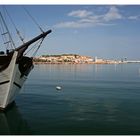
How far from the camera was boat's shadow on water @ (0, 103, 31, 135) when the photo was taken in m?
9.31

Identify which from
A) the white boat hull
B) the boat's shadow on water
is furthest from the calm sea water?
the white boat hull

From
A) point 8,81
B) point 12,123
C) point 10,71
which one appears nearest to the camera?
point 12,123

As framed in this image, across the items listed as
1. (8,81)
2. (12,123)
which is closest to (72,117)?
(12,123)

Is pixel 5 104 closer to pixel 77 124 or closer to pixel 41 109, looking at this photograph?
pixel 41 109

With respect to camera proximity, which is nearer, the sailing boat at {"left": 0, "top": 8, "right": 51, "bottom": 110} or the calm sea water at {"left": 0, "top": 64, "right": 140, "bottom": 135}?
the calm sea water at {"left": 0, "top": 64, "right": 140, "bottom": 135}

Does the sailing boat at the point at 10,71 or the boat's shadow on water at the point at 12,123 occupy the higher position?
the sailing boat at the point at 10,71

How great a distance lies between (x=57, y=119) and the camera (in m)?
10.8

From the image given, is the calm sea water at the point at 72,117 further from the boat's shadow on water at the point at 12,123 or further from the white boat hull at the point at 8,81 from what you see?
the white boat hull at the point at 8,81

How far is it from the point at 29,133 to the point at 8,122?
1662 millimetres

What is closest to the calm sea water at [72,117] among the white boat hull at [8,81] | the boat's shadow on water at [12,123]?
the boat's shadow on water at [12,123]

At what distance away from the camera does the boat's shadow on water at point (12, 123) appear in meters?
9.31

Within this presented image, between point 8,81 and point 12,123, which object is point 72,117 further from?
point 8,81

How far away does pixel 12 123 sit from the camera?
10484 mm

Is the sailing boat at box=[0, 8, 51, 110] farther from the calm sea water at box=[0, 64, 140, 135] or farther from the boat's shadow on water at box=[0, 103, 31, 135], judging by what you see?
the calm sea water at box=[0, 64, 140, 135]
